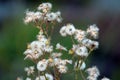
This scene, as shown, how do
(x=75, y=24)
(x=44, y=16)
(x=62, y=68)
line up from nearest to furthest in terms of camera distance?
(x=62, y=68) < (x=44, y=16) < (x=75, y=24)

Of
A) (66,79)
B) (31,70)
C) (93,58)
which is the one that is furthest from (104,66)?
(31,70)

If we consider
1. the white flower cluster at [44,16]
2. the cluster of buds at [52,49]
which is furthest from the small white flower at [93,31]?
the white flower cluster at [44,16]

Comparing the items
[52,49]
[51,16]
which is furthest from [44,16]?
[52,49]

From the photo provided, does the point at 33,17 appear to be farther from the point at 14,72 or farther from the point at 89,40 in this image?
the point at 14,72

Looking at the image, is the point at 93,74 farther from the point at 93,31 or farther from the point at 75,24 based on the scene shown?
the point at 75,24

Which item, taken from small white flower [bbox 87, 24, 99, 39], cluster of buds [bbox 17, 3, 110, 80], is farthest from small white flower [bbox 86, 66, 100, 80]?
small white flower [bbox 87, 24, 99, 39]

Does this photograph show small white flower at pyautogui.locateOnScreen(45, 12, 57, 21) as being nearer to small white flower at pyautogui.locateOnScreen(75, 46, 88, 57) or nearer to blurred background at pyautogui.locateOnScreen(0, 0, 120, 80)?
small white flower at pyautogui.locateOnScreen(75, 46, 88, 57)

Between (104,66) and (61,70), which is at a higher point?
(104,66)

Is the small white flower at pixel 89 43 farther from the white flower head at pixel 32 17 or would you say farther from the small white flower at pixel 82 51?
the white flower head at pixel 32 17
